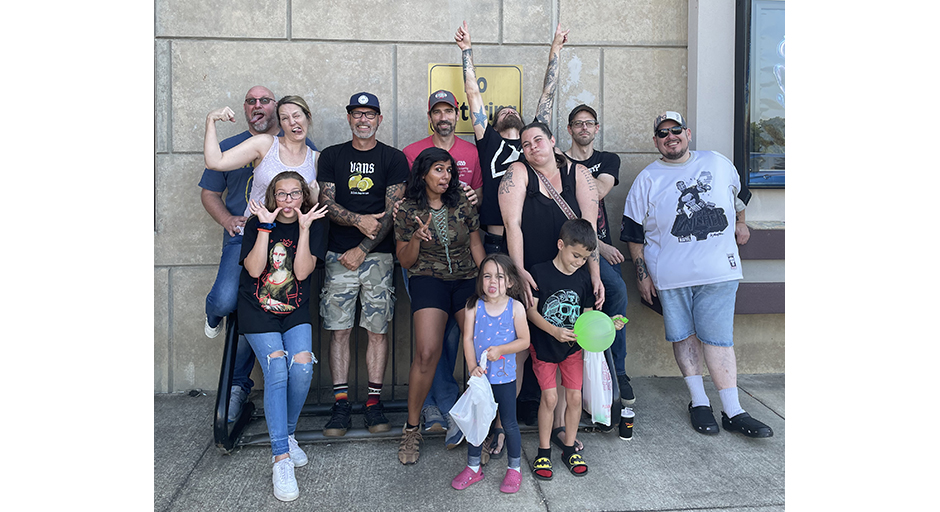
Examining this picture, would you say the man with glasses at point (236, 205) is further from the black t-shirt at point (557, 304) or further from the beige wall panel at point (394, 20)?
the black t-shirt at point (557, 304)

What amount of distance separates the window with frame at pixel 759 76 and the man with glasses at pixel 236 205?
387cm

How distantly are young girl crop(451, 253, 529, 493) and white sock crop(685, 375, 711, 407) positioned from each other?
1.69 m

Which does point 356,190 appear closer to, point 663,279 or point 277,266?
point 277,266

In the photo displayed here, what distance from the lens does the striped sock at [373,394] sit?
400 cm

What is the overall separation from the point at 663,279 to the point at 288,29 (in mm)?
3845

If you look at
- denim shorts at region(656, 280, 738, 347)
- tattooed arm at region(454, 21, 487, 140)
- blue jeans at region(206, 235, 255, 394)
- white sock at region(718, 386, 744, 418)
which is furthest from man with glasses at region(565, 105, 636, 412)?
blue jeans at region(206, 235, 255, 394)

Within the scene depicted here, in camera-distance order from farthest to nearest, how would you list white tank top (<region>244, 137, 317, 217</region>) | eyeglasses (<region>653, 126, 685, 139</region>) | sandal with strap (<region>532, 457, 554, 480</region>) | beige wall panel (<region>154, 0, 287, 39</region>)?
1. beige wall panel (<region>154, 0, 287, 39</region>)
2. eyeglasses (<region>653, 126, 685, 139</region>)
3. white tank top (<region>244, 137, 317, 217</region>)
4. sandal with strap (<region>532, 457, 554, 480</region>)

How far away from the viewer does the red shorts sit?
336 cm

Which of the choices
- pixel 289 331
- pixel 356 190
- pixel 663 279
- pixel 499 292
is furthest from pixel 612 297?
pixel 289 331

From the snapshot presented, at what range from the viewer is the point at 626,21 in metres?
5.06

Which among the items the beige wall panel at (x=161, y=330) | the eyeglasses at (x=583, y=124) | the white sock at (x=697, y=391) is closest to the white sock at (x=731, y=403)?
the white sock at (x=697, y=391)

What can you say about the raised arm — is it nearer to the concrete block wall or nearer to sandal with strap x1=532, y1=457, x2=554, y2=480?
the concrete block wall

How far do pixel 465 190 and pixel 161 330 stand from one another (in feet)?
10.3

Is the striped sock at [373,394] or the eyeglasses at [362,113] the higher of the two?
the eyeglasses at [362,113]
